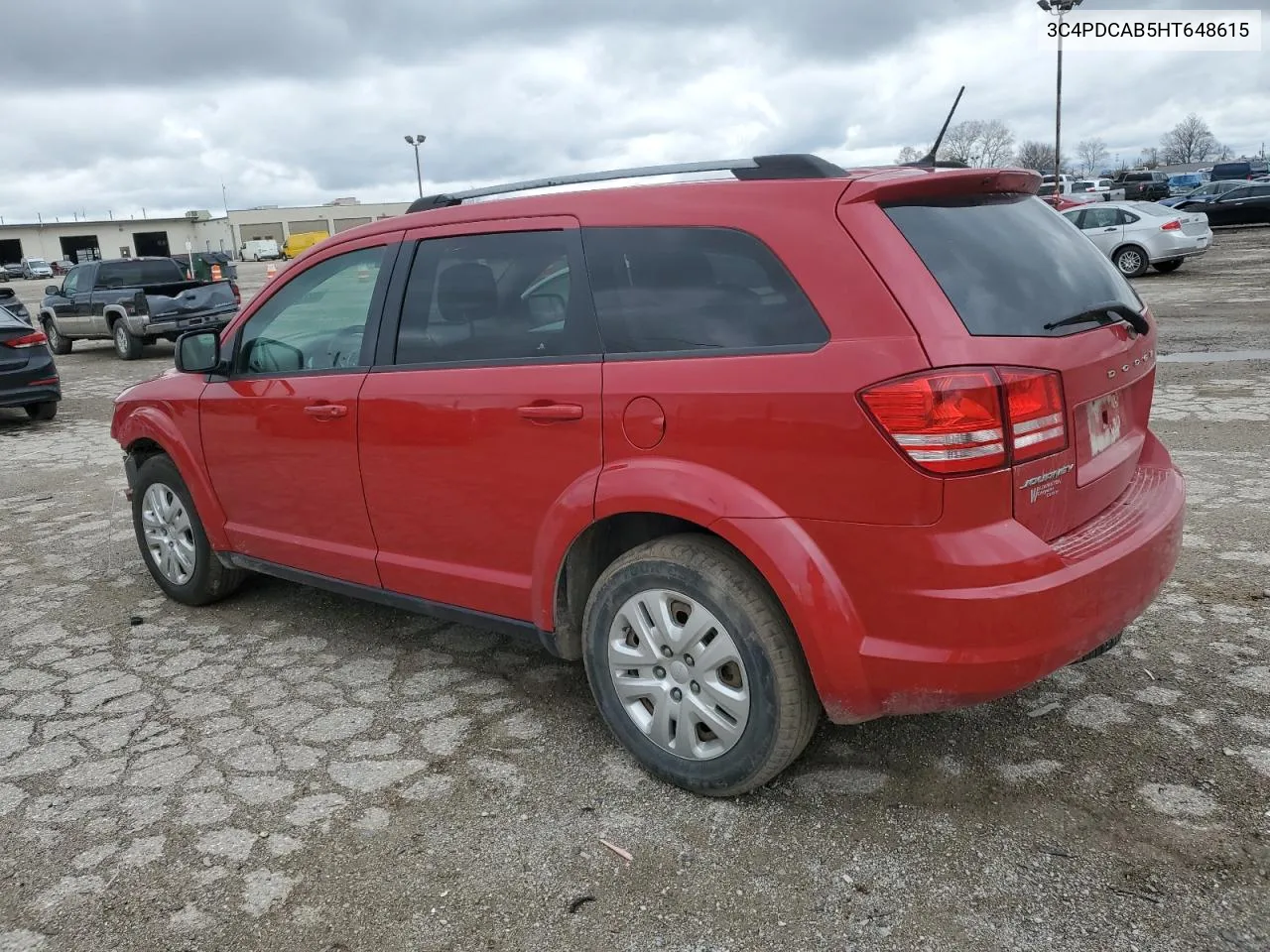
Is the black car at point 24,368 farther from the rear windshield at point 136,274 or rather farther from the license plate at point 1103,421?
the license plate at point 1103,421

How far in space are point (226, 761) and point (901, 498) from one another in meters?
2.36

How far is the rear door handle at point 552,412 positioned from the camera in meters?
3.04

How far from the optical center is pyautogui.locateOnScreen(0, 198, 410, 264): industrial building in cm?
9888

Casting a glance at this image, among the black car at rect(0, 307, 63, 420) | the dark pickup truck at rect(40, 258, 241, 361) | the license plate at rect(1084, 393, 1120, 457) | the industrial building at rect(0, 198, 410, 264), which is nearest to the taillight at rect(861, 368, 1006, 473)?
the license plate at rect(1084, 393, 1120, 457)

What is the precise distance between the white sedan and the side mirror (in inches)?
736

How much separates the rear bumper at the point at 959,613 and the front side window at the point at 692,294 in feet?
1.81

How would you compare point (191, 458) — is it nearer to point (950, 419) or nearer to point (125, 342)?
point (950, 419)

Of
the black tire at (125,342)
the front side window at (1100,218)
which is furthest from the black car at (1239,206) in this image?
the black tire at (125,342)

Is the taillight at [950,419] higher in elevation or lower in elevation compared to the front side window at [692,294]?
lower

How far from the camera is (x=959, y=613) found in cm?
249

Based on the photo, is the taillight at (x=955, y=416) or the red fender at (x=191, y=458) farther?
the red fender at (x=191, y=458)

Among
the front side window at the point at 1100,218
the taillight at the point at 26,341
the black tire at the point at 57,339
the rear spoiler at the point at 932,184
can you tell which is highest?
the rear spoiler at the point at 932,184

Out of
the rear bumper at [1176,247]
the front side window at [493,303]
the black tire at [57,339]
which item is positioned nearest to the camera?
the front side window at [493,303]

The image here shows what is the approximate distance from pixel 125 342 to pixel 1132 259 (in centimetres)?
1864
